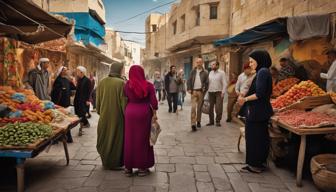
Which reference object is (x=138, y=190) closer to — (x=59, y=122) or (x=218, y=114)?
(x=59, y=122)

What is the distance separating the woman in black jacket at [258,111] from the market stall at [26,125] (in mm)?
2977

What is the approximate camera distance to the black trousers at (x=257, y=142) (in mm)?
4320

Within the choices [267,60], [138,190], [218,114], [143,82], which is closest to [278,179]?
[267,60]

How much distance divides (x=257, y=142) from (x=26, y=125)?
11.3ft

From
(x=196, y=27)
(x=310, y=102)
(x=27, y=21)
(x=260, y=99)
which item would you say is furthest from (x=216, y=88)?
(x=196, y=27)

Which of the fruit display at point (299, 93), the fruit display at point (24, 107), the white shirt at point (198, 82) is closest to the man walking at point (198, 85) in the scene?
the white shirt at point (198, 82)

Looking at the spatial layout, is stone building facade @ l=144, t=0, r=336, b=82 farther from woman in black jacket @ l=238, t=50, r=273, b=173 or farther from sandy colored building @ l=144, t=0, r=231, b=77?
woman in black jacket @ l=238, t=50, r=273, b=173

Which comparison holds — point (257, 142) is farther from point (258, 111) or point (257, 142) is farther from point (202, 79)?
point (202, 79)

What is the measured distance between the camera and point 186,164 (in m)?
4.79

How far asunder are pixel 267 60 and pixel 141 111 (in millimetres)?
2089

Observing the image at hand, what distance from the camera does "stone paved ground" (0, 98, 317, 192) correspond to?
3.77 meters

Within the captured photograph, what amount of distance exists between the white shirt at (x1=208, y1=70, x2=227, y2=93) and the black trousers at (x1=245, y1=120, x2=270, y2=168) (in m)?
3.89

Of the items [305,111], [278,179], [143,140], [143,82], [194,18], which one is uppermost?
[194,18]

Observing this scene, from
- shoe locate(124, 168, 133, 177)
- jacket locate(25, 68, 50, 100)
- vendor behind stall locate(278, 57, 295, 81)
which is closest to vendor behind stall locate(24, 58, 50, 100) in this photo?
jacket locate(25, 68, 50, 100)
